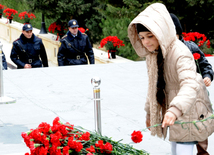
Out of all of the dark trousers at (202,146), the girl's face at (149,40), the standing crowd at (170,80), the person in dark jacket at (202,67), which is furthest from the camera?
the person in dark jacket at (202,67)

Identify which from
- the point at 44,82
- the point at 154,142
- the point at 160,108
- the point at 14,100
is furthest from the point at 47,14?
the point at 160,108

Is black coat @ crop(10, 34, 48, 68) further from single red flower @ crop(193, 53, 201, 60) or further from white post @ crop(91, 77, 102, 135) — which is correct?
single red flower @ crop(193, 53, 201, 60)

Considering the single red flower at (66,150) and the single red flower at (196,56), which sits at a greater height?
the single red flower at (196,56)

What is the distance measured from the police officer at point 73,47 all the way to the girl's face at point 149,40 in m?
5.96

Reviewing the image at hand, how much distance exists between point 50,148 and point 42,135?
0.33 feet

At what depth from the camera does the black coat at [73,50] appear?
9.53 meters

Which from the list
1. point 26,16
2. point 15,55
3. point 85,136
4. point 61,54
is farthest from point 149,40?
point 26,16

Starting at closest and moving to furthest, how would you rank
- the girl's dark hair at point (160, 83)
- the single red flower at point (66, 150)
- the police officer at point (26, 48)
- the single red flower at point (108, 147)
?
the single red flower at point (66, 150) → the single red flower at point (108, 147) → the girl's dark hair at point (160, 83) → the police officer at point (26, 48)

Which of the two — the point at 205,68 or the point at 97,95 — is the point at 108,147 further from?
the point at 205,68

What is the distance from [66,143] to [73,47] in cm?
644

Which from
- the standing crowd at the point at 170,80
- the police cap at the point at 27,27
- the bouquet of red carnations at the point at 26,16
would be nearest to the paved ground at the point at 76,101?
the police cap at the point at 27,27

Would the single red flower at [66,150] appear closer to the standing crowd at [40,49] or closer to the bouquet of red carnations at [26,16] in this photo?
the standing crowd at [40,49]

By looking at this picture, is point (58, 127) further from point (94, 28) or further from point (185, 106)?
point (94, 28)

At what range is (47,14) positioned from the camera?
17.4 metres
